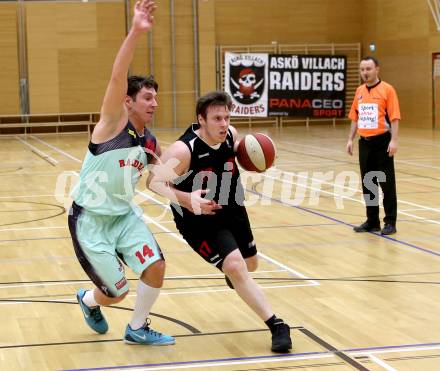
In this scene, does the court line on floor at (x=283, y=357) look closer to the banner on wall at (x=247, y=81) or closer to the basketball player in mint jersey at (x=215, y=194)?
the basketball player in mint jersey at (x=215, y=194)

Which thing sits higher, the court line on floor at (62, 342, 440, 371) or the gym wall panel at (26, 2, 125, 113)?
the gym wall panel at (26, 2, 125, 113)

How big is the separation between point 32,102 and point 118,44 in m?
3.59

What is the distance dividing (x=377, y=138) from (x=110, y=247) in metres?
5.09

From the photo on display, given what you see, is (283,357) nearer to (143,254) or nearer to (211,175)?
(143,254)

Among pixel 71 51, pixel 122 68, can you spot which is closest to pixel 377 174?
pixel 122 68

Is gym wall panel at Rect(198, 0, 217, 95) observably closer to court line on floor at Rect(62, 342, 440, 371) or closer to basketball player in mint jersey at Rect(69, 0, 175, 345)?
basketball player in mint jersey at Rect(69, 0, 175, 345)

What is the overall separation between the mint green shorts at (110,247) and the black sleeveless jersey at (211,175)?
1.35ft

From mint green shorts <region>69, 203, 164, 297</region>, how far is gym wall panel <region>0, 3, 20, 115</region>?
24.1m

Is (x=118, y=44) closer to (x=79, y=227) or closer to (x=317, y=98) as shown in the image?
(x=317, y=98)

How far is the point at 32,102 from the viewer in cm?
2878

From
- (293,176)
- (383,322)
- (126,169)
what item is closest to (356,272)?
(383,322)

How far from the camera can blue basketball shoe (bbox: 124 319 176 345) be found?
5.61m

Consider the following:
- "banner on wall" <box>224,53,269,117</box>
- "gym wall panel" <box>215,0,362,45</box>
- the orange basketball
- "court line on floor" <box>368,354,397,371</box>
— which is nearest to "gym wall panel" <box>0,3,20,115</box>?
"gym wall panel" <box>215,0,362,45</box>

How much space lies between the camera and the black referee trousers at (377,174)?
31.9ft
